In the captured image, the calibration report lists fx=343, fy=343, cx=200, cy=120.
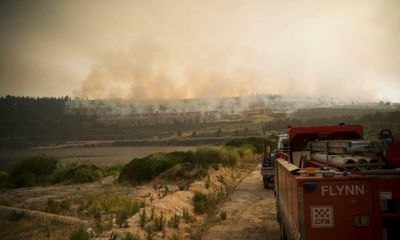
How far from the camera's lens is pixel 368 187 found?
487cm

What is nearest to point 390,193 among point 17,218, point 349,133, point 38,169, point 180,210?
point 349,133

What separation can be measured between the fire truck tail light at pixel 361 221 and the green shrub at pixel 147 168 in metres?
27.2

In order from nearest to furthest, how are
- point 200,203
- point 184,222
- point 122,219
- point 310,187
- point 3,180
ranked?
point 310,187
point 122,219
point 184,222
point 200,203
point 3,180

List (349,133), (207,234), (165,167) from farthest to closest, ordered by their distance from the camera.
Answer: (165,167)
(207,234)
(349,133)

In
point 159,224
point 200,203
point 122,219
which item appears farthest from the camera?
point 200,203

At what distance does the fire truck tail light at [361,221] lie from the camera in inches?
191

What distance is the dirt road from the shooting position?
11.5 m

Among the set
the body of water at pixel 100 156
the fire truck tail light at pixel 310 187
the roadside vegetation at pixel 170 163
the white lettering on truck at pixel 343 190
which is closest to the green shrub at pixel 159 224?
the fire truck tail light at pixel 310 187

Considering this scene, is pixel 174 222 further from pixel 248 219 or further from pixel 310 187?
pixel 310 187

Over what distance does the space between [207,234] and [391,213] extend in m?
7.67

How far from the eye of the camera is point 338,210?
4.92 metres

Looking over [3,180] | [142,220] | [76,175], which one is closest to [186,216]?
[142,220]

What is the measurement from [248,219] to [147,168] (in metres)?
19.9

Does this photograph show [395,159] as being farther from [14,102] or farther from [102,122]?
[14,102]
